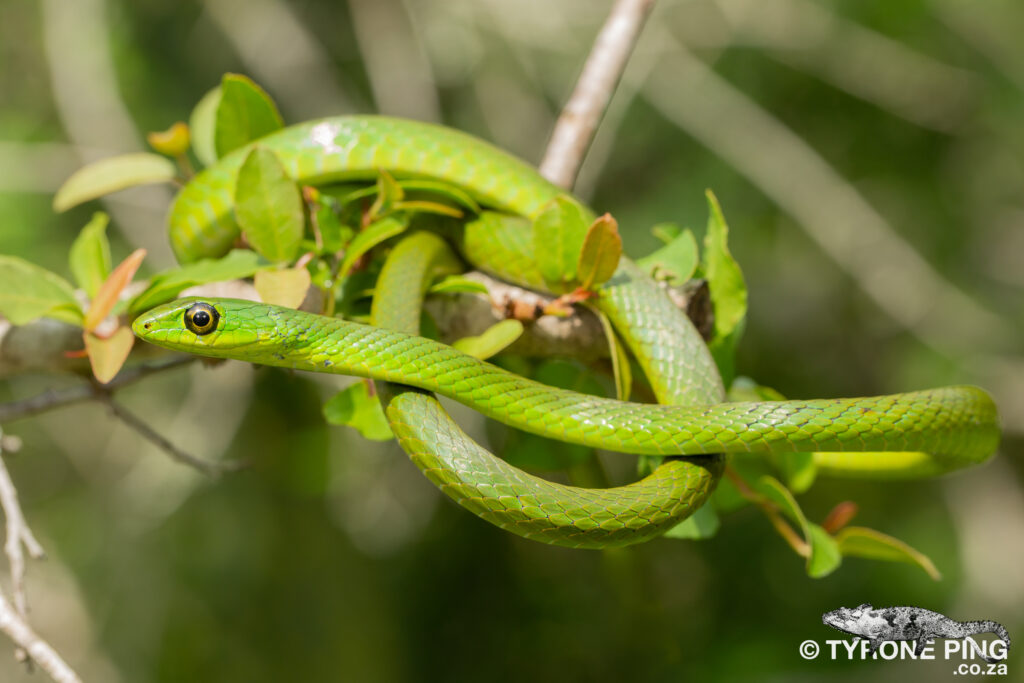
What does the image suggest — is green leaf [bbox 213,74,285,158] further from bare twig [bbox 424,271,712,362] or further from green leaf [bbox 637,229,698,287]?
green leaf [bbox 637,229,698,287]

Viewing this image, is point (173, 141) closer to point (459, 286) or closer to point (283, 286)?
point (283, 286)

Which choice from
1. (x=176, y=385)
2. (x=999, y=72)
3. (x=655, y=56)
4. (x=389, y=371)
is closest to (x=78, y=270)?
(x=389, y=371)

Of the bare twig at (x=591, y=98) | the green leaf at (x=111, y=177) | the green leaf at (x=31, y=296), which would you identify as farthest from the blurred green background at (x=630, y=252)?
the green leaf at (x=31, y=296)

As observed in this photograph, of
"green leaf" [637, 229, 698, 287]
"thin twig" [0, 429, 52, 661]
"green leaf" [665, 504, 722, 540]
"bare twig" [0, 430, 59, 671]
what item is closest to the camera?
"bare twig" [0, 430, 59, 671]

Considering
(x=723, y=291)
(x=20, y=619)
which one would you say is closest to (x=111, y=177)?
(x=20, y=619)

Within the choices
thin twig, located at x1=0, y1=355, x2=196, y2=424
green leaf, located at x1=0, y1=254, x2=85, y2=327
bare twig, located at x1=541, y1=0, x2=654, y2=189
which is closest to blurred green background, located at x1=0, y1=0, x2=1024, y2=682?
bare twig, located at x1=541, y1=0, x2=654, y2=189

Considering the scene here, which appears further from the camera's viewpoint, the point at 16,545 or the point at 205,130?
the point at 205,130
